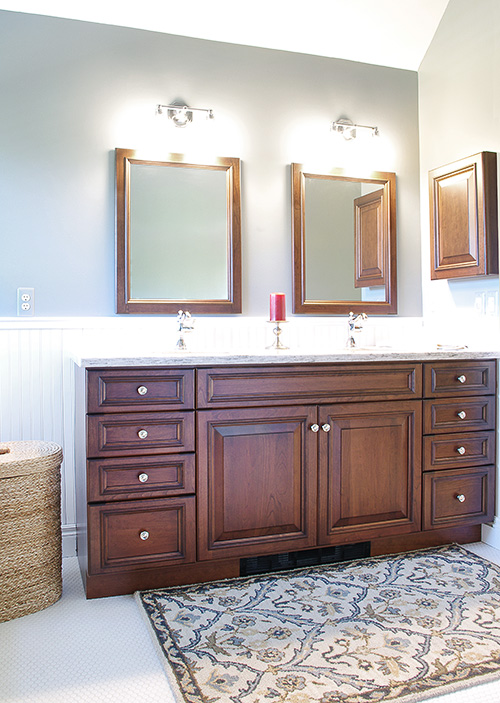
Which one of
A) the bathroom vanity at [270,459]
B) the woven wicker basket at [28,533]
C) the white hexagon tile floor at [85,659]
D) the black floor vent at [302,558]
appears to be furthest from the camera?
the black floor vent at [302,558]

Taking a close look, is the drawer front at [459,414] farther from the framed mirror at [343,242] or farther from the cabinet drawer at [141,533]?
the cabinet drawer at [141,533]

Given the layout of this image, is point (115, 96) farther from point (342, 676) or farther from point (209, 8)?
point (342, 676)

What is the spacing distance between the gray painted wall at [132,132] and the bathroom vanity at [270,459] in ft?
2.28

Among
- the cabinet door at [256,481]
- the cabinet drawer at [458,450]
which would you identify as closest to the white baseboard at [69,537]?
the cabinet door at [256,481]

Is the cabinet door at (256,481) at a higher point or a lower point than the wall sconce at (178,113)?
lower

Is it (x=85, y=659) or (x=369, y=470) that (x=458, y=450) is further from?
(x=85, y=659)

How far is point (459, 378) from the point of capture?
8.11ft

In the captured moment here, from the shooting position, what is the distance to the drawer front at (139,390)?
1972mm

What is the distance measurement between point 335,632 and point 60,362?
157 centimetres

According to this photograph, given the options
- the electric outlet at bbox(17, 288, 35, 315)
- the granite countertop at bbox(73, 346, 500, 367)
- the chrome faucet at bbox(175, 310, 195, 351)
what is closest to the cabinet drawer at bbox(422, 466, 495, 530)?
the granite countertop at bbox(73, 346, 500, 367)

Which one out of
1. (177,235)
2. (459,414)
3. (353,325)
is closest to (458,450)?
(459,414)

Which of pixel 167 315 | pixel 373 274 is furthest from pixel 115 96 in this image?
pixel 373 274

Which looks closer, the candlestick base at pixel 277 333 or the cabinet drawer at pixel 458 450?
the cabinet drawer at pixel 458 450

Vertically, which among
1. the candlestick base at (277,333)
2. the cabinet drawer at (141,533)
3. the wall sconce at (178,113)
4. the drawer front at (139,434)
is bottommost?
the cabinet drawer at (141,533)
